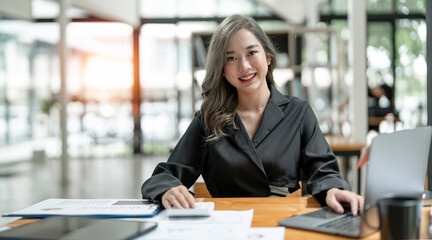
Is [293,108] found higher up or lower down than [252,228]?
higher up

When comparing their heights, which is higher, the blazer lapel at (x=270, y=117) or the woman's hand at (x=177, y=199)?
the blazer lapel at (x=270, y=117)

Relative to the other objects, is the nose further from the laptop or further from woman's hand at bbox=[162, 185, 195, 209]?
the laptop

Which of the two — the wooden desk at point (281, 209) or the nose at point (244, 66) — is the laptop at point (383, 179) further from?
the nose at point (244, 66)

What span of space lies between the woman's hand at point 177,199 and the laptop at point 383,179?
0.31 meters

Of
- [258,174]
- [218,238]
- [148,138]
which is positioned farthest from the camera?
[148,138]

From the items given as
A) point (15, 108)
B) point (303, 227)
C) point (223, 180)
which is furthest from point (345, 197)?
point (15, 108)

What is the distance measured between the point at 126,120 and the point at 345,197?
9.19m

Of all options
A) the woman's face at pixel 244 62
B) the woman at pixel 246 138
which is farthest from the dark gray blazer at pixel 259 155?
the woman's face at pixel 244 62

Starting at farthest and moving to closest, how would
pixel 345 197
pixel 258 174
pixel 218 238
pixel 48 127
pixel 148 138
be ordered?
pixel 148 138, pixel 48 127, pixel 258 174, pixel 345 197, pixel 218 238

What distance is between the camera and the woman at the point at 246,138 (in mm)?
1803

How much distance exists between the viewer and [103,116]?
10086 mm

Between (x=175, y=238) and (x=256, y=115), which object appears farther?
(x=256, y=115)

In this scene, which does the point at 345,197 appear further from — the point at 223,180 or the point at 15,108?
the point at 15,108

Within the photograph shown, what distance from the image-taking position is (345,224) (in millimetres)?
1153
